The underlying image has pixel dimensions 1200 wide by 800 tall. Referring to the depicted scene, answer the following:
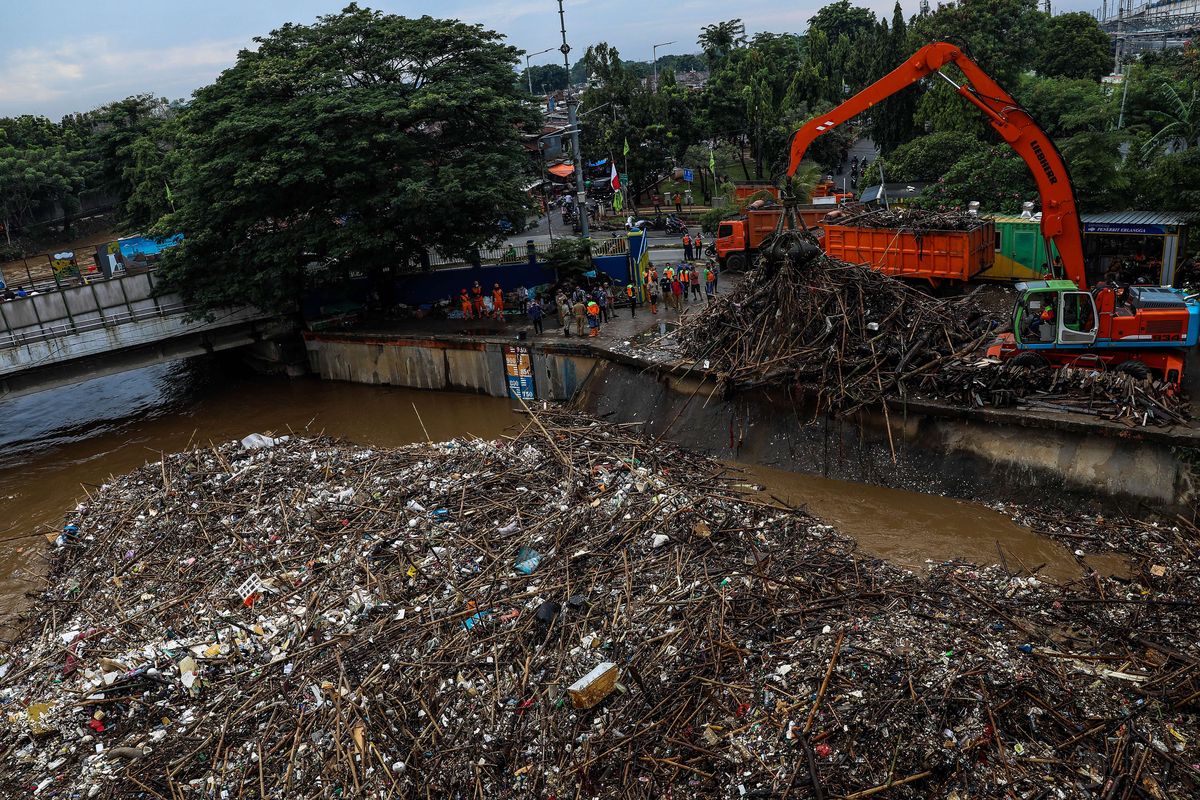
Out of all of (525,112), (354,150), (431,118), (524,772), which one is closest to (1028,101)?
(525,112)

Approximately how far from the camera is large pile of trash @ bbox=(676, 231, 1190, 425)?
46.5ft

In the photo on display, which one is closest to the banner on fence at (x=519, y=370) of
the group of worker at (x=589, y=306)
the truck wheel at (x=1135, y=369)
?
the group of worker at (x=589, y=306)

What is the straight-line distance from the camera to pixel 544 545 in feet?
40.0

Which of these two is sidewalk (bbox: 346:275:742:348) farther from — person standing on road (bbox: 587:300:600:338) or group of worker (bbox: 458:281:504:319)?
group of worker (bbox: 458:281:504:319)

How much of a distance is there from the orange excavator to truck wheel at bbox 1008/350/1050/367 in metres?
0.02

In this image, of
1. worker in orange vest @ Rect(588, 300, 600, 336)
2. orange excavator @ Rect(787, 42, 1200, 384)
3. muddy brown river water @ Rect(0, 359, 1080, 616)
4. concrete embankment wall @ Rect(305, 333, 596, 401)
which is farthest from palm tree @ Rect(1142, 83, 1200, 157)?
concrete embankment wall @ Rect(305, 333, 596, 401)

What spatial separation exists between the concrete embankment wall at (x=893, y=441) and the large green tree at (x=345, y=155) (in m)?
5.83

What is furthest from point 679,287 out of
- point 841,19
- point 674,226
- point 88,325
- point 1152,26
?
point 1152,26

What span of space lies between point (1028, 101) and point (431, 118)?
92.9 feet

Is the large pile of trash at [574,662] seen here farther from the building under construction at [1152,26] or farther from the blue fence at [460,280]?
the building under construction at [1152,26]

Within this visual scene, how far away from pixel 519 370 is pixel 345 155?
807 centimetres

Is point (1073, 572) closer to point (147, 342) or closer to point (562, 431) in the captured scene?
point (562, 431)

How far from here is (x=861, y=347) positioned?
1571cm

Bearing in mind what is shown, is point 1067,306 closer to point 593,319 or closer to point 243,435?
point 593,319
